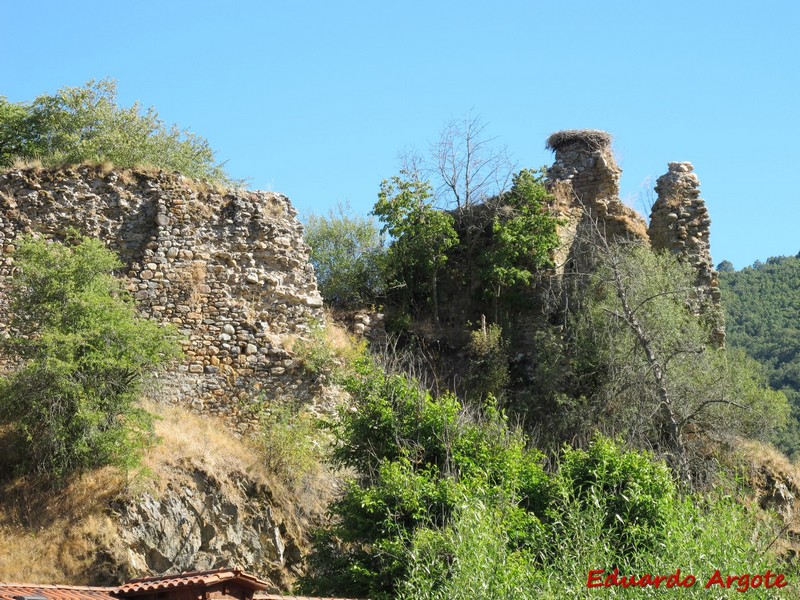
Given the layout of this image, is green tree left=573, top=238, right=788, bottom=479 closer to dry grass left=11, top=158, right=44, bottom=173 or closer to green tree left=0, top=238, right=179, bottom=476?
green tree left=0, top=238, right=179, bottom=476

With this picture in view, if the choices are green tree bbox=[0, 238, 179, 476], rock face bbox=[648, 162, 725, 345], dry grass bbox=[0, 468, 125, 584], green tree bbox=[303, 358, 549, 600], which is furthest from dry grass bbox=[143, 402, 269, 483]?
rock face bbox=[648, 162, 725, 345]

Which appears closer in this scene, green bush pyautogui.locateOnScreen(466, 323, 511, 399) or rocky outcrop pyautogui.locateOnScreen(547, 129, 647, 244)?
green bush pyautogui.locateOnScreen(466, 323, 511, 399)

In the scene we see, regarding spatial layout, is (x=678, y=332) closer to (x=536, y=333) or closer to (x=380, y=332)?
(x=536, y=333)

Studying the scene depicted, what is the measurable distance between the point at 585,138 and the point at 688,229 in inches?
136

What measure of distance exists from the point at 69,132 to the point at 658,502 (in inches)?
672

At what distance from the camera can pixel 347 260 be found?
29.5m

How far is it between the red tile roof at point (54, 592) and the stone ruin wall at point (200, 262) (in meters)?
8.48

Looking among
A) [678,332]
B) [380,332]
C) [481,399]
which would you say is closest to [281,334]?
[380,332]

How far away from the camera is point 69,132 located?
28297 mm

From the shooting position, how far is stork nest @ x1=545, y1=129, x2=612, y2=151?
29.8 metres

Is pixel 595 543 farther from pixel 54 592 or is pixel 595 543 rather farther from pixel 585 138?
pixel 585 138

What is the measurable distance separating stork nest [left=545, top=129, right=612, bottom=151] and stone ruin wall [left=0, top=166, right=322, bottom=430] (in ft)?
26.2

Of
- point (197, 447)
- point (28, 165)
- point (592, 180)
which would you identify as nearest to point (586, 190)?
point (592, 180)

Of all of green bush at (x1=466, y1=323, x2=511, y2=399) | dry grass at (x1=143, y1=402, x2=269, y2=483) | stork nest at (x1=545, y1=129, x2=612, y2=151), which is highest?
stork nest at (x1=545, y1=129, x2=612, y2=151)
